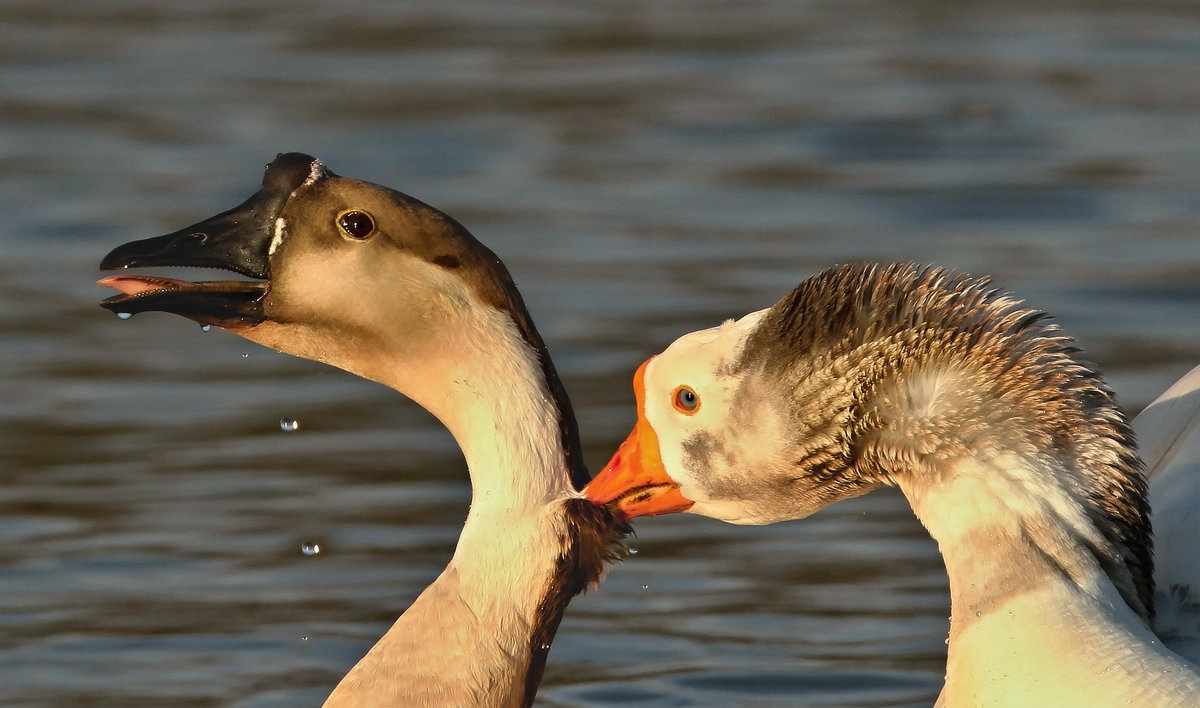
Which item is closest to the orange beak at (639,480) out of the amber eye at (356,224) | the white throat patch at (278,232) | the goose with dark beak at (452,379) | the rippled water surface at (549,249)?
the goose with dark beak at (452,379)

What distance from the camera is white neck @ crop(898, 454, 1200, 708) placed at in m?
4.83

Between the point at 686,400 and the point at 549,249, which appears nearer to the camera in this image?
the point at 686,400

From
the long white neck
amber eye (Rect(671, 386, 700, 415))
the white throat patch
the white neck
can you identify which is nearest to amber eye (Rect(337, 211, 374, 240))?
the white throat patch

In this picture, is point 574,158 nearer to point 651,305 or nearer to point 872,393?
point 651,305

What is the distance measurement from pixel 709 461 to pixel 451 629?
826 mm

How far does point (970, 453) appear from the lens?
5.03 metres

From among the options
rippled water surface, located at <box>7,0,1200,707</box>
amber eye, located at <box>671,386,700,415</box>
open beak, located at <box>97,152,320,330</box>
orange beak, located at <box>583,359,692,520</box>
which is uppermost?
open beak, located at <box>97,152,320,330</box>

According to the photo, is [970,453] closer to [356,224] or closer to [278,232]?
[356,224]

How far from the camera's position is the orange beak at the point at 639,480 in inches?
223

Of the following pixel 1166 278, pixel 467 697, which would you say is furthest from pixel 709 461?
pixel 1166 278

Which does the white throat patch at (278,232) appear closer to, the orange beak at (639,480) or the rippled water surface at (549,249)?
the orange beak at (639,480)

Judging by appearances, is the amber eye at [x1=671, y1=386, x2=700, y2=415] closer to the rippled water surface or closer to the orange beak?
the orange beak

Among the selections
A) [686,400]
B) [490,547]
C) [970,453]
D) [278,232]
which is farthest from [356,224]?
[970,453]

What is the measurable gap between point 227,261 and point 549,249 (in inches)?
200
